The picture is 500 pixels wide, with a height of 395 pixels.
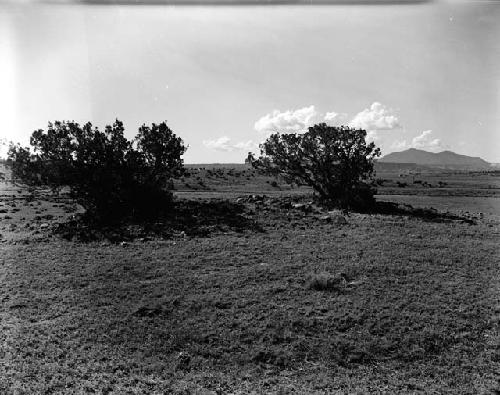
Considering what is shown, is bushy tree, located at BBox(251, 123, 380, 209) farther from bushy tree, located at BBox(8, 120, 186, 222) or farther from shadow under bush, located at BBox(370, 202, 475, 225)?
bushy tree, located at BBox(8, 120, 186, 222)

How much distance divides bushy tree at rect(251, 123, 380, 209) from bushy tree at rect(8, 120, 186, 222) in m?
11.0

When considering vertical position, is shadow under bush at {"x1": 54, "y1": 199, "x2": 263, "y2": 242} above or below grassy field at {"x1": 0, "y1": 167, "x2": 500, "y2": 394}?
above

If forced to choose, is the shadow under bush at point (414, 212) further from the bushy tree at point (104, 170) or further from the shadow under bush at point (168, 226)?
the bushy tree at point (104, 170)

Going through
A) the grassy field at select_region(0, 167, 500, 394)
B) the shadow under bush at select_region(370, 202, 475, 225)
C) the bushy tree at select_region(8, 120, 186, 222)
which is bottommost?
the grassy field at select_region(0, 167, 500, 394)

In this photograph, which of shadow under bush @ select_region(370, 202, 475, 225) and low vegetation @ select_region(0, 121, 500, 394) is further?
shadow under bush @ select_region(370, 202, 475, 225)

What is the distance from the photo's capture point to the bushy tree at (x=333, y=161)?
30234 mm

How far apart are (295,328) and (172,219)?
1513 centimetres

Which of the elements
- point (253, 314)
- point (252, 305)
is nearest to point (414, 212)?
point (252, 305)

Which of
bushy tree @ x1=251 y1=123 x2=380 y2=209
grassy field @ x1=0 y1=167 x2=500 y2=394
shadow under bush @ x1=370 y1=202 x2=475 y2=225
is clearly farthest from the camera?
bushy tree @ x1=251 y1=123 x2=380 y2=209

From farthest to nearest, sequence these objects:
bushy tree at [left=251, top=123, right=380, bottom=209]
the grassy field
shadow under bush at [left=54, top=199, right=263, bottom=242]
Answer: bushy tree at [left=251, top=123, right=380, bottom=209], shadow under bush at [left=54, top=199, right=263, bottom=242], the grassy field

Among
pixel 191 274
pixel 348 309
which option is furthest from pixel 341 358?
pixel 191 274

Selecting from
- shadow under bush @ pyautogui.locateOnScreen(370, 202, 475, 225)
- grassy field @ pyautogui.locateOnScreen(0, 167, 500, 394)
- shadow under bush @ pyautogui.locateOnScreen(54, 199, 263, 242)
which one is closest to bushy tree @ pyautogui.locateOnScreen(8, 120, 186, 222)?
shadow under bush @ pyautogui.locateOnScreen(54, 199, 263, 242)

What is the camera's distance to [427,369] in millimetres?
8273

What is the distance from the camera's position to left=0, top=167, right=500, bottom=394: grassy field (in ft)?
26.5
